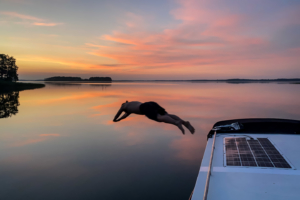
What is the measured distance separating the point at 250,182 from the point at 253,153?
185 cm

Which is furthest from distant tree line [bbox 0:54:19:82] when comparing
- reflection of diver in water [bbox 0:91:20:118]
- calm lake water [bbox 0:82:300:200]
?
calm lake water [bbox 0:82:300:200]

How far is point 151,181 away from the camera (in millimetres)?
8109

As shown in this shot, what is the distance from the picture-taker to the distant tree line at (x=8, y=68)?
81000 millimetres

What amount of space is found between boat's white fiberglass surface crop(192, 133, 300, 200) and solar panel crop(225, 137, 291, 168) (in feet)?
0.66

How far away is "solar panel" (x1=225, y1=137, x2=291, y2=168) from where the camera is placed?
17.8ft

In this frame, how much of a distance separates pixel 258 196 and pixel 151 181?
491cm

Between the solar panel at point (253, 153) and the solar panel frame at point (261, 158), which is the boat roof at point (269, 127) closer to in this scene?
the solar panel at point (253, 153)

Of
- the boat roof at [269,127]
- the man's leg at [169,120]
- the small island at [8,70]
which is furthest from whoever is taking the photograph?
the small island at [8,70]

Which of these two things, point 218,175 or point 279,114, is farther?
point 279,114

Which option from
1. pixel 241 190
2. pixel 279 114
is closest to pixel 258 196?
pixel 241 190

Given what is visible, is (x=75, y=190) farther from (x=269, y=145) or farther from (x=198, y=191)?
(x=269, y=145)

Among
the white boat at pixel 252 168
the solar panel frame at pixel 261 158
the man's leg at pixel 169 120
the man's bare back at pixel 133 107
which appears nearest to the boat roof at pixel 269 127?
the white boat at pixel 252 168

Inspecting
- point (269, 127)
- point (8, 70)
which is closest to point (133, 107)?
point (269, 127)

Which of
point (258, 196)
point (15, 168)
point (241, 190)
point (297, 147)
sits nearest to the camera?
point (258, 196)
